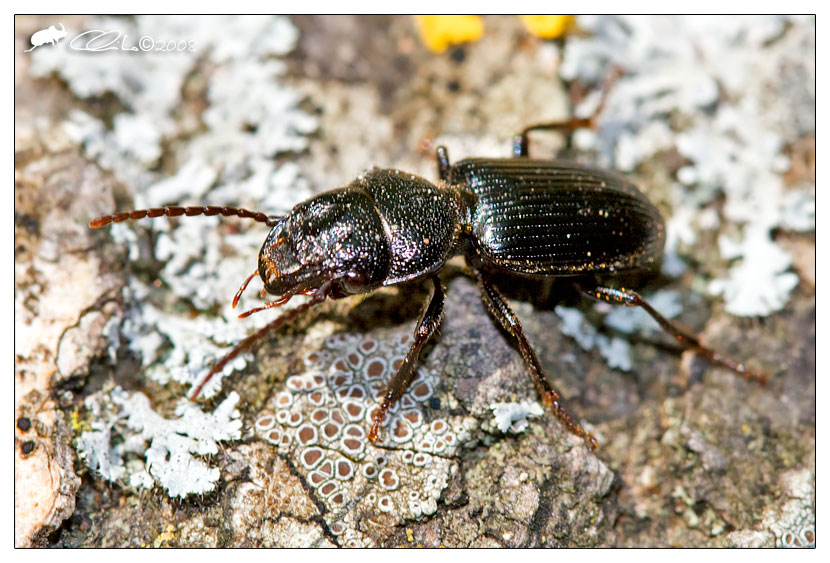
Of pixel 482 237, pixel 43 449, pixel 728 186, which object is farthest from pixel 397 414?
pixel 728 186

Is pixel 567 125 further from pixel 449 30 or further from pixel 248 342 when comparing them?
pixel 248 342

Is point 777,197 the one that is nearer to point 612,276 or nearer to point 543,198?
point 612,276

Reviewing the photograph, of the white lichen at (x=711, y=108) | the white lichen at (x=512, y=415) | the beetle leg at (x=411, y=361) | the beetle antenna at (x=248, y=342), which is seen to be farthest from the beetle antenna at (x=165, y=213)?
the white lichen at (x=711, y=108)

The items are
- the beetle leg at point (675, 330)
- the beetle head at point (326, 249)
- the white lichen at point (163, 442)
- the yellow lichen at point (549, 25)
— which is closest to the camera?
the white lichen at point (163, 442)

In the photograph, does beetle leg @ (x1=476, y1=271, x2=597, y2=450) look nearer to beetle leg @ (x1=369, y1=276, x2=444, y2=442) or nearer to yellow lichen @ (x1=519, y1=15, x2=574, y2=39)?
beetle leg @ (x1=369, y1=276, x2=444, y2=442)

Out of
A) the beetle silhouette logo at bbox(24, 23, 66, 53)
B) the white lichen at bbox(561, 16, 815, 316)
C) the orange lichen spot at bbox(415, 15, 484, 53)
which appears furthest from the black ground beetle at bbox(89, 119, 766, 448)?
the beetle silhouette logo at bbox(24, 23, 66, 53)

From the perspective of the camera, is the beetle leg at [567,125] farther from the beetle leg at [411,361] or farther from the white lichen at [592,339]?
the beetle leg at [411,361]

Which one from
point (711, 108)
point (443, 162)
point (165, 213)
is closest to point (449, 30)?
point (443, 162)
